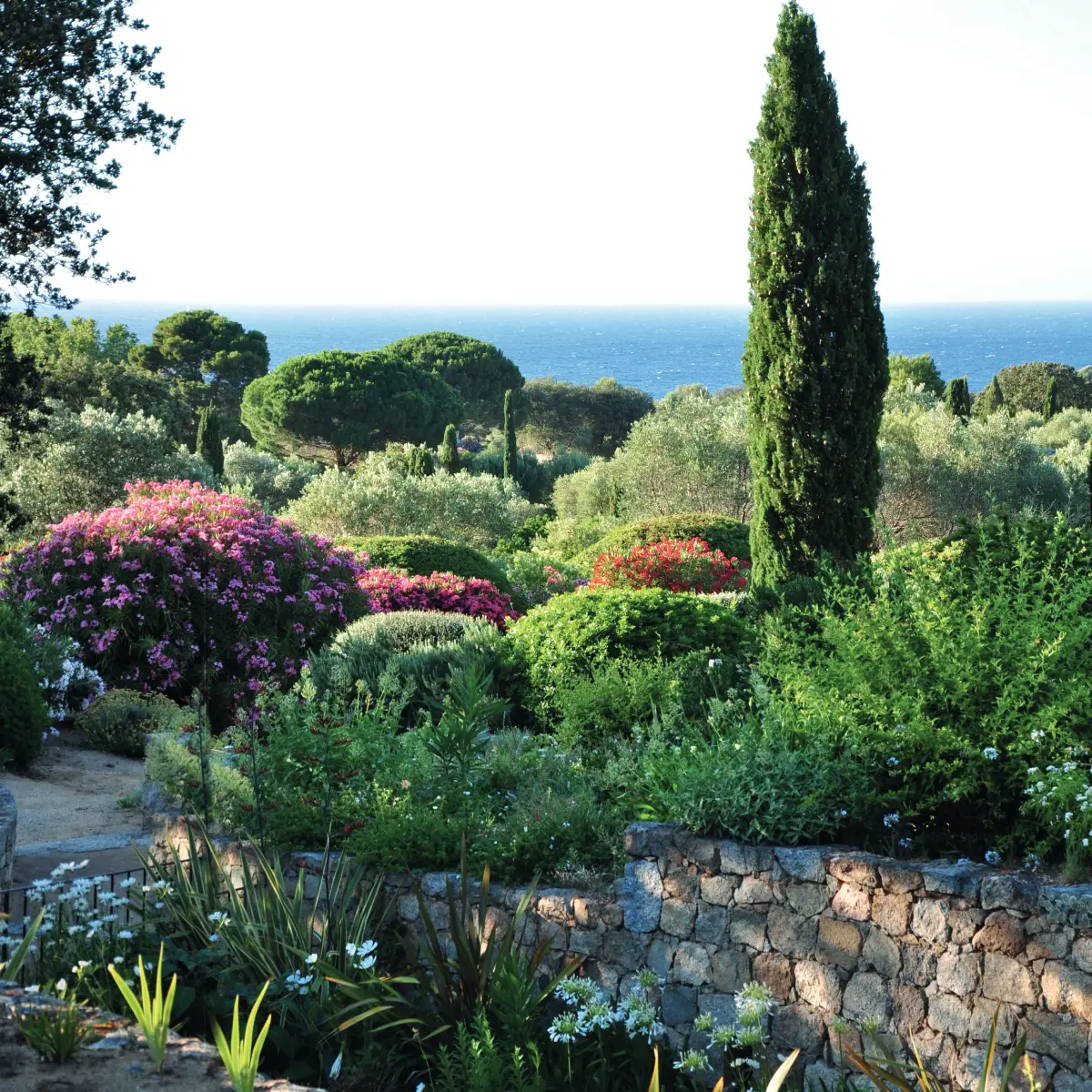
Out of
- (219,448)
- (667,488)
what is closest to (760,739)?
(667,488)

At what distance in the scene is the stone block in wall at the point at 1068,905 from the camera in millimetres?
3805

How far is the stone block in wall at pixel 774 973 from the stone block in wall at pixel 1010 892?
848 mm

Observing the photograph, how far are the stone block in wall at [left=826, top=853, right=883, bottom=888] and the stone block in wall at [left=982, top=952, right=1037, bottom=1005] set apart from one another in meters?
0.47

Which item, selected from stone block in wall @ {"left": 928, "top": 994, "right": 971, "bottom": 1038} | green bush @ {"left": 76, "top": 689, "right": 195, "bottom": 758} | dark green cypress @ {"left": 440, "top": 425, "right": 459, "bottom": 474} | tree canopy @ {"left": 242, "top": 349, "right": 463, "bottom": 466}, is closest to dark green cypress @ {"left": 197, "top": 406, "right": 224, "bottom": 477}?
dark green cypress @ {"left": 440, "top": 425, "right": 459, "bottom": 474}

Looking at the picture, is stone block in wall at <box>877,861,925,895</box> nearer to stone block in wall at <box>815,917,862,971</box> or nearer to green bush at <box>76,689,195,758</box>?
stone block in wall at <box>815,917,862,971</box>

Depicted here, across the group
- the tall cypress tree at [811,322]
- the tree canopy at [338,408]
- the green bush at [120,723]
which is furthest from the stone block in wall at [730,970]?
the tree canopy at [338,408]

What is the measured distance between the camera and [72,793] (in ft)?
25.1

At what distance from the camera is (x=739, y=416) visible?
2219cm

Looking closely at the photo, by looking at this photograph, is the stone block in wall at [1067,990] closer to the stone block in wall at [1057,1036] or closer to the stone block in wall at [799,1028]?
the stone block in wall at [1057,1036]

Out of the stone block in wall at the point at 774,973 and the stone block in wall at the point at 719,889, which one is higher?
the stone block in wall at the point at 719,889

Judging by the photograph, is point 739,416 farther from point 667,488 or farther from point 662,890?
point 662,890

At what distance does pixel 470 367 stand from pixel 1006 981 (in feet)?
160

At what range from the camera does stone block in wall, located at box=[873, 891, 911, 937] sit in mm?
4199

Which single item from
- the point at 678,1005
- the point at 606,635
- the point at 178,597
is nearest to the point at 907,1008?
the point at 678,1005
